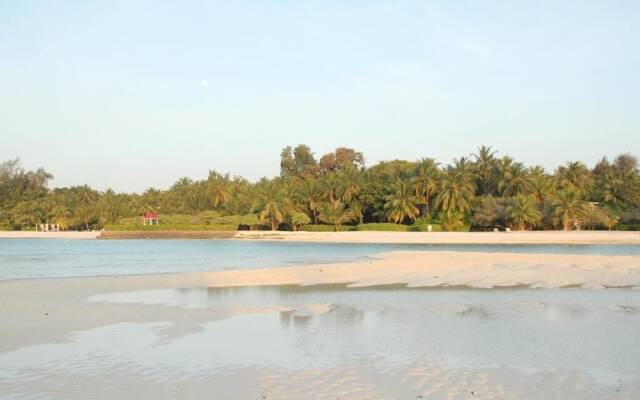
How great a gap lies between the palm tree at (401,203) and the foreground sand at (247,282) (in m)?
49.2

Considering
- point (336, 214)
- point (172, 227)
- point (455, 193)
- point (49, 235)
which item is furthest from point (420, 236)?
point (49, 235)

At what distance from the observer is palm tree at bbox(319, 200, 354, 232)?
94.6 metres

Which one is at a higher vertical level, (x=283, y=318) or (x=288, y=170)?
(x=288, y=170)

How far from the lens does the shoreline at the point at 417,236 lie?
65000 mm

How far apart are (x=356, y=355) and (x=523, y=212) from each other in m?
73.6

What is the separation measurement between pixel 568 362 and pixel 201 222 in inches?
3721

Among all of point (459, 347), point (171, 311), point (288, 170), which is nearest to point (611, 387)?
point (459, 347)

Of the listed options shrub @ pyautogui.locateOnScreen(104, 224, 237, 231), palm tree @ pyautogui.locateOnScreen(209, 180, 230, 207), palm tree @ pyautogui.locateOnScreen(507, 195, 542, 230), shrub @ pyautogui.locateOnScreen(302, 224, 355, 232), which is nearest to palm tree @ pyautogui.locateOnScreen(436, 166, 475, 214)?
palm tree @ pyautogui.locateOnScreen(507, 195, 542, 230)

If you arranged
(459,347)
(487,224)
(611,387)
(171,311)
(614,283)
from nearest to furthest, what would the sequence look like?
(611,387), (459,347), (171,311), (614,283), (487,224)

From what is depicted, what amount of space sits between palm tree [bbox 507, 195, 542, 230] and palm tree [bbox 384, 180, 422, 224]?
44.6 feet

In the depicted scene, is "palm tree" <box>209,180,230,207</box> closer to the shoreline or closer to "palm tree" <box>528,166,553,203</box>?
the shoreline

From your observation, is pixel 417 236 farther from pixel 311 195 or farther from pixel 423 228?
pixel 311 195

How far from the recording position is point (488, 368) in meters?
10.7

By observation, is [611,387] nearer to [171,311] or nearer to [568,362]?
[568,362]
